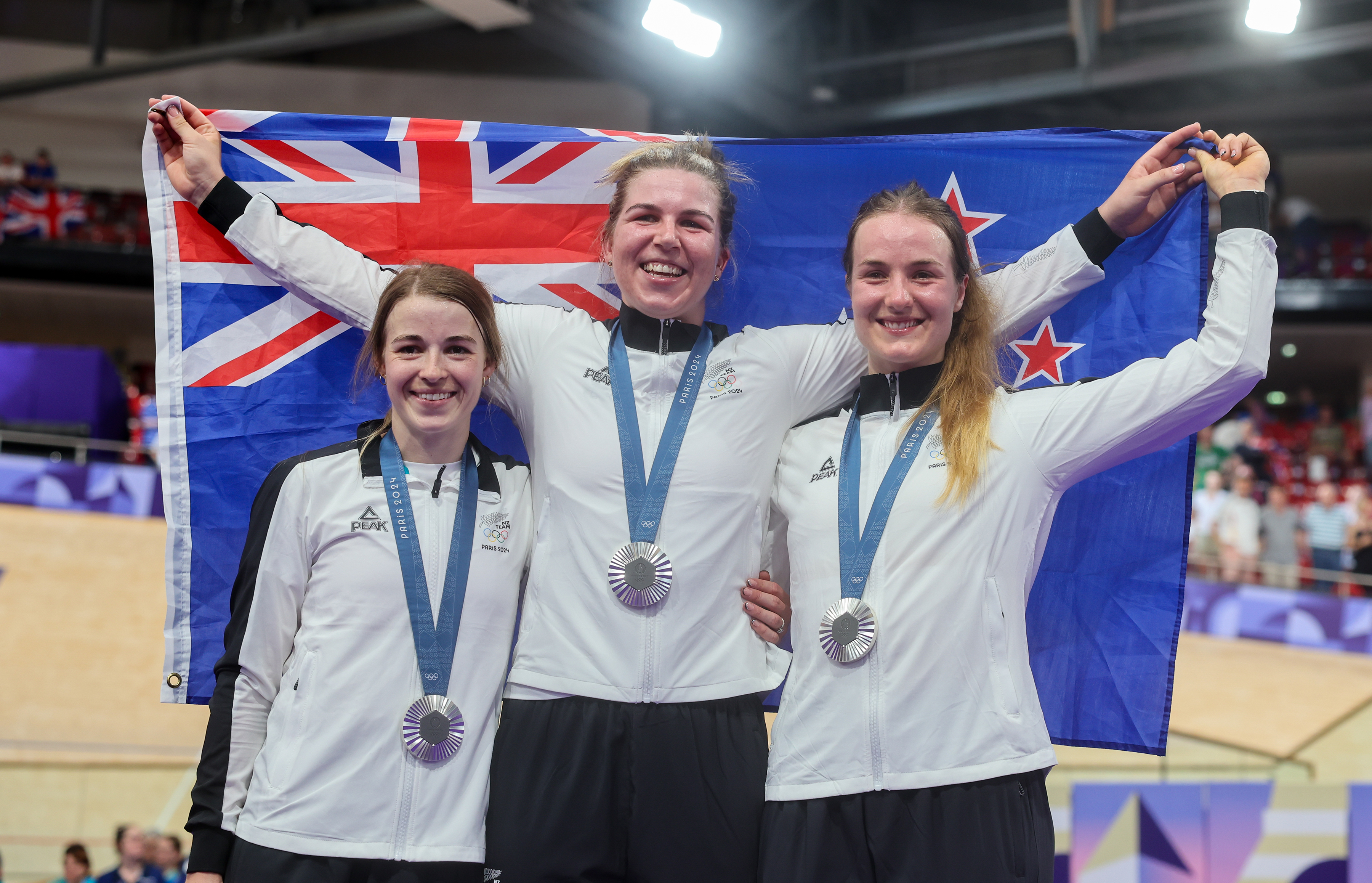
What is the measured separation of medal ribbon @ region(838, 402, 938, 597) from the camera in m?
2.17

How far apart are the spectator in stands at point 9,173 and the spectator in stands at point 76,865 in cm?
1266

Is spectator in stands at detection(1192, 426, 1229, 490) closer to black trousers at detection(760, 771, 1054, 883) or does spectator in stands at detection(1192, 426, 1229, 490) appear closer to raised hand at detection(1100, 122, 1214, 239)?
raised hand at detection(1100, 122, 1214, 239)

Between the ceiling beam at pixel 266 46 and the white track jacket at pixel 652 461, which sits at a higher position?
the ceiling beam at pixel 266 46

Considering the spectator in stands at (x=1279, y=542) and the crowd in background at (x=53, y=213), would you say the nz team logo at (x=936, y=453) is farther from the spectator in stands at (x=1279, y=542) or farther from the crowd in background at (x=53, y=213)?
the crowd in background at (x=53, y=213)

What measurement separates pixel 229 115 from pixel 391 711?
1777mm

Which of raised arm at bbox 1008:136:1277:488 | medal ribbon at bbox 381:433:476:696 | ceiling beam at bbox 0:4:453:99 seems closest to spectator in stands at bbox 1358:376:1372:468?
ceiling beam at bbox 0:4:453:99

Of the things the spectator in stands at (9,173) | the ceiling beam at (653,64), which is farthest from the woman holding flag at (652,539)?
the spectator in stands at (9,173)

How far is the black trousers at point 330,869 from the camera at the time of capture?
2.06 meters

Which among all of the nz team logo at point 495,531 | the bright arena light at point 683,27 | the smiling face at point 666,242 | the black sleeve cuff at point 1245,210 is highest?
the bright arena light at point 683,27

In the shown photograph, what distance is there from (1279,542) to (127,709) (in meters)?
9.86

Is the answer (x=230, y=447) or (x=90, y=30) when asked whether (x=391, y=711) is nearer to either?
(x=230, y=447)

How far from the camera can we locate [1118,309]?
9.52 feet

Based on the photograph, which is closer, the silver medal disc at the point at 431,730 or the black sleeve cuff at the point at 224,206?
the silver medal disc at the point at 431,730

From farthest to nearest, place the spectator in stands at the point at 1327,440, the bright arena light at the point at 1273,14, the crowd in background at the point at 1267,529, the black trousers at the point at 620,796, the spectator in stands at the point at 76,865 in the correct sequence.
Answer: the spectator in stands at the point at 1327,440, the crowd in background at the point at 1267,529, the spectator in stands at the point at 76,865, the bright arena light at the point at 1273,14, the black trousers at the point at 620,796
